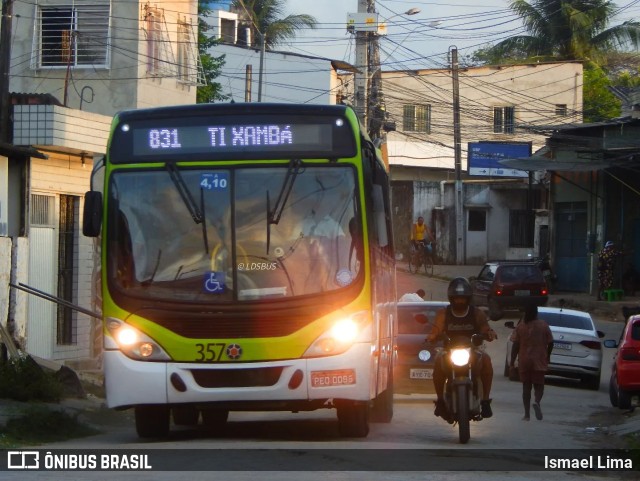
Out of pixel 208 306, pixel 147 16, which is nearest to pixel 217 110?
pixel 208 306

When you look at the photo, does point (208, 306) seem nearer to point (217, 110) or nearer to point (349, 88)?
point (217, 110)

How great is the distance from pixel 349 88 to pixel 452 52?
35.1 ft

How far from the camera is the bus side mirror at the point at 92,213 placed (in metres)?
11.8

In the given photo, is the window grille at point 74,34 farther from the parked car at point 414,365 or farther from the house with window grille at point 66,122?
the parked car at point 414,365

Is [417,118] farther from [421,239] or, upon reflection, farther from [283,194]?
[283,194]

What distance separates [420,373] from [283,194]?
26.4 feet

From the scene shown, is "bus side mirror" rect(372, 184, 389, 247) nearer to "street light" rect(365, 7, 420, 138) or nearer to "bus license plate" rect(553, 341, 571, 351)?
"bus license plate" rect(553, 341, 571, 351)

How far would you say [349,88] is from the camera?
6278 centimetres

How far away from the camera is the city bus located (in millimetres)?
11766

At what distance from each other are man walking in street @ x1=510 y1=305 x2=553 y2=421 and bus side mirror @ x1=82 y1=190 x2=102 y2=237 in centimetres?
689

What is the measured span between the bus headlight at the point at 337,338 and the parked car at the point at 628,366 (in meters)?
8.12

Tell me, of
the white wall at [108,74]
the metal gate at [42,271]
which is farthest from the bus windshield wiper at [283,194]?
the white wall at [108,74]

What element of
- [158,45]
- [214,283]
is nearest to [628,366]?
[214,283]

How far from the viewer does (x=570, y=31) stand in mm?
62812
